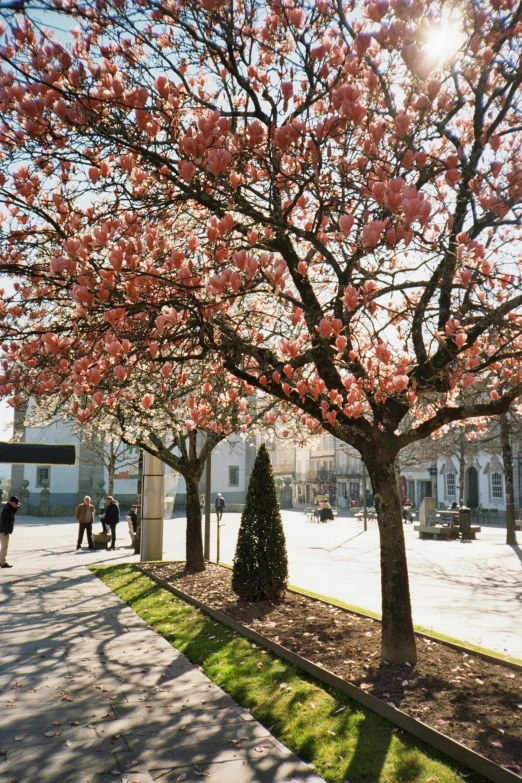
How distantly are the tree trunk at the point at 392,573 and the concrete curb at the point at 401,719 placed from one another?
0.82m

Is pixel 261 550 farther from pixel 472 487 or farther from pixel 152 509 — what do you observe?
pixel 472 487

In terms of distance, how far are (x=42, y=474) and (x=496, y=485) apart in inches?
1354

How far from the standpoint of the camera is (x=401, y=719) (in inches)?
222

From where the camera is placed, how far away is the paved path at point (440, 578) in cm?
1010

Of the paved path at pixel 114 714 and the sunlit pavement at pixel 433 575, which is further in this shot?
the sunlit pavement at pixel 433 575

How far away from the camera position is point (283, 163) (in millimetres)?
7340

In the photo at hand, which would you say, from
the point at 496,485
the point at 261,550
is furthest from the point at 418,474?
the point at 261,550

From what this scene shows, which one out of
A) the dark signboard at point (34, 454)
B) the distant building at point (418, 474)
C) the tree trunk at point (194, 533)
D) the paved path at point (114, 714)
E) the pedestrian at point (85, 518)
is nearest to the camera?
the paved path at point (114, 714)

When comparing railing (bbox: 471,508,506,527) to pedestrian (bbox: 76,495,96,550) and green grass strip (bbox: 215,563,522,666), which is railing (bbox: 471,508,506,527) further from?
green grass strip (bbox: 215,563,522,666)

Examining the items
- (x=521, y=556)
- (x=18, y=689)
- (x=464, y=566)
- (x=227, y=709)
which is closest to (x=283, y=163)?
(x=227, y=709)

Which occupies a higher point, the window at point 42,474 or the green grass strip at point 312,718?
the window at point 42,474

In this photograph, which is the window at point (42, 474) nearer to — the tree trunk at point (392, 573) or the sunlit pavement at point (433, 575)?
the sunlit pavement at point (433, 575)

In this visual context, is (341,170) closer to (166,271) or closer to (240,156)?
(240,156)

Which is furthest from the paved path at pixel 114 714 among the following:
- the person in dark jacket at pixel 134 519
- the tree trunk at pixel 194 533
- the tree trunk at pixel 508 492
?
the tree trunk at pixel 508 492
